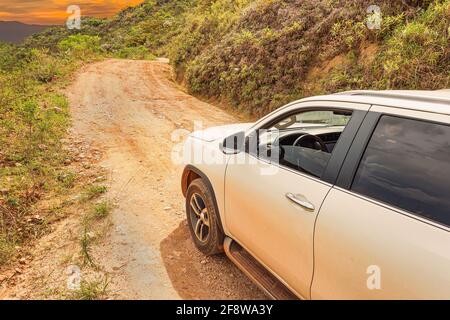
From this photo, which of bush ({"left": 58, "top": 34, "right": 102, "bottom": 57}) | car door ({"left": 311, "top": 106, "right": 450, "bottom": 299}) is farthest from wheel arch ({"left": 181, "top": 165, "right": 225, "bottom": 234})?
bush ({"left": 58, "top": 34, "right": 102, "bottom": 57})

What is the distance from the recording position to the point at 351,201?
7.07 feet

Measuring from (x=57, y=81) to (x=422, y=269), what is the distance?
57.4 ft

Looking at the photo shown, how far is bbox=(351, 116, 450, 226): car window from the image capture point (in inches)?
72.8

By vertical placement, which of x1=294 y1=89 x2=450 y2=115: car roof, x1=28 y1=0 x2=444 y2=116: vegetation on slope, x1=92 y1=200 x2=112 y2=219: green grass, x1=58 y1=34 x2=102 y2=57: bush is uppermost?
x1=58 y1=34 x2=102 y2=57: bush

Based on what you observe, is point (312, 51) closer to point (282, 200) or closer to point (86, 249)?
point (86, 249)

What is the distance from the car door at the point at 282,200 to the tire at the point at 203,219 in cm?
36

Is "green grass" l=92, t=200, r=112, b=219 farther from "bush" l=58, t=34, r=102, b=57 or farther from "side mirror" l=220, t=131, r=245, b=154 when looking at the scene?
"bush" l=58, t=34, r=102, b=57

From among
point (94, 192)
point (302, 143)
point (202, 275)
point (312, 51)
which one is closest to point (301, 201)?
point (302, 143)

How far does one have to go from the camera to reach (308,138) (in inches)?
123

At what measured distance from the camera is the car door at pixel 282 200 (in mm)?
2369

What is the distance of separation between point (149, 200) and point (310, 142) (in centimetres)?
331

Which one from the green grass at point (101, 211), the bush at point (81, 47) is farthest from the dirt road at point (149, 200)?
the bush at point (81, 47)
